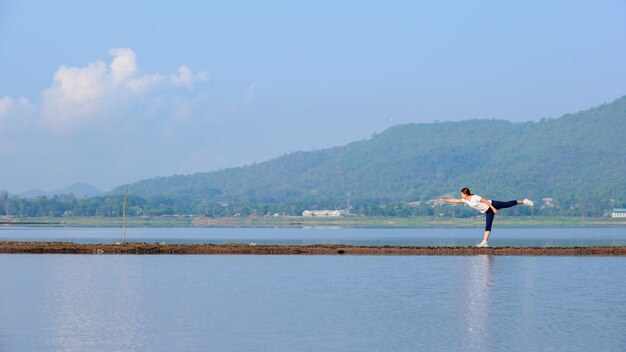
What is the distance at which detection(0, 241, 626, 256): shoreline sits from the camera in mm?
40906

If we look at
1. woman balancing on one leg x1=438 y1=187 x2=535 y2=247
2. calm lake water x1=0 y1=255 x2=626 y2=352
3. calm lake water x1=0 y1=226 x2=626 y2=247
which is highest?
woman balancing on one leg x1=438 y1=187 x2=535 y2=247

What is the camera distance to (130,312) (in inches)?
919

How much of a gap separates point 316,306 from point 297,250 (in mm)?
17390

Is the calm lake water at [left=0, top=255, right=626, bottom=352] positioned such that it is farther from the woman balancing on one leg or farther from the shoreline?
the shoreline

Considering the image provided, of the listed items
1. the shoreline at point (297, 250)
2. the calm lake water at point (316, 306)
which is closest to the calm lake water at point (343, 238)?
the shoreline at point (297, 250)

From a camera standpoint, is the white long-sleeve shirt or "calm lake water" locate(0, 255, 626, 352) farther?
the white long-sleeve shirt

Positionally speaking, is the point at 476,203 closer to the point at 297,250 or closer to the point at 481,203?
the point at 481,203

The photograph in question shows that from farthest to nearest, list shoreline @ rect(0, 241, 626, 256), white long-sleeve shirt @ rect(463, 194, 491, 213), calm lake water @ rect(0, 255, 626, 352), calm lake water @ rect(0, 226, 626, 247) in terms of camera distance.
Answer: calm lake water @ rect(0, 226, 626, 247) < shoreline @ rect(0, 241, 626, 256) < white long-sleeve shirt @ rect(463, 194, 491, 213) < calm lake water @ rect(0, 255, 626, 352)

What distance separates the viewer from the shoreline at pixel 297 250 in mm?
40906

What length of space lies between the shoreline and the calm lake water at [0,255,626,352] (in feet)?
7.19

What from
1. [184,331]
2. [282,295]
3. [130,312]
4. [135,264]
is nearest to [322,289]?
[282,295]

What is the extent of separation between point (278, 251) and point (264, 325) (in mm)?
21082

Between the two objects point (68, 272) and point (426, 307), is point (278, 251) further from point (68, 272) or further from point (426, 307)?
point (426, 307)

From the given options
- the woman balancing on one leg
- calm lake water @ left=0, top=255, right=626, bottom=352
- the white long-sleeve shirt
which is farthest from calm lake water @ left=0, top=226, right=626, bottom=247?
calm lake water @ left=0, top=255, right=626, bottom=352
